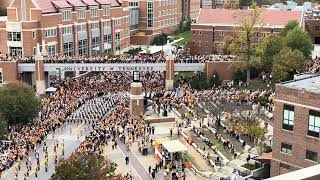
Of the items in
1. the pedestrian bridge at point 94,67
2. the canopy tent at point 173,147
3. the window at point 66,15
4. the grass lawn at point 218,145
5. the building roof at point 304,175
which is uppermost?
the window at point 66,15

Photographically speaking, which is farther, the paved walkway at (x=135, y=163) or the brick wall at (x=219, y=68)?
the brick wall at (x=219, y=68)

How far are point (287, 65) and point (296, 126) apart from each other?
2767 centimetres

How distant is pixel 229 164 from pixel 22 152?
14.8m

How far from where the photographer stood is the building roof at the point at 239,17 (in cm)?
7769

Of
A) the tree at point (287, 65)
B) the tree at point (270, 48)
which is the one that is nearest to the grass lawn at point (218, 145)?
the tree at point (287, 65)

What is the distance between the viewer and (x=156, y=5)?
104m

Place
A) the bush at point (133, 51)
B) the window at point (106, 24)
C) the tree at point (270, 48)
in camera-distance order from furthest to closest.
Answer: the bush at point (133, 51) → the window at point (106, 24) → the tree at point (270, 48)

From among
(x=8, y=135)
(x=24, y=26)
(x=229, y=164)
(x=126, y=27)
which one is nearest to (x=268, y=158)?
(x=229, y=164)

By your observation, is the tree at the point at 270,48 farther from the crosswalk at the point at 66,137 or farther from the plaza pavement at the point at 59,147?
the crosswalk at the point at 66,137

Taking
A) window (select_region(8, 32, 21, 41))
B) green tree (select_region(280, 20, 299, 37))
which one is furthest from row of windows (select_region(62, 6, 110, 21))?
green tree (select_region(280, 20, 299, 37))

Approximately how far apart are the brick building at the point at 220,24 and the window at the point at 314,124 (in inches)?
1913

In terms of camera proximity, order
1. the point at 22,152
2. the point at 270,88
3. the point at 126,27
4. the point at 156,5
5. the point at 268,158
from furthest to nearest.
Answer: the point at 156,5 → the point at 126,27 → the point at 270,88 → the point at 22,152 → the point at 268,158

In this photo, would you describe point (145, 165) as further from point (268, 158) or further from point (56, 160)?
point (268, 158)

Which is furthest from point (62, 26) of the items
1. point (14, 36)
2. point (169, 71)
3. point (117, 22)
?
point (169, 71)
